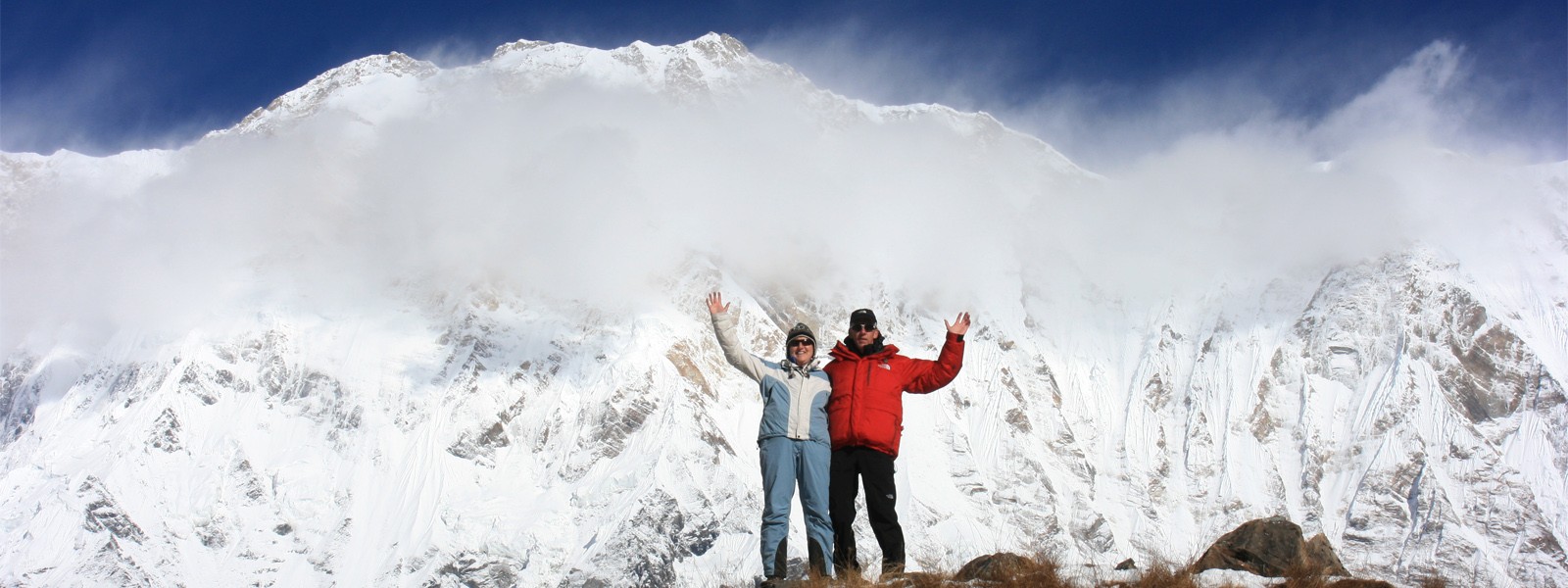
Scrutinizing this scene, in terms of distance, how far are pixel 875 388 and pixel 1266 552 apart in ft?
16.4

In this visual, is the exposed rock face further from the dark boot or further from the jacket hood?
the dark boot

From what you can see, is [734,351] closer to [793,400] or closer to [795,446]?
[793,400]

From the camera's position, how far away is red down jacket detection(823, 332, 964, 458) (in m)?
10.9

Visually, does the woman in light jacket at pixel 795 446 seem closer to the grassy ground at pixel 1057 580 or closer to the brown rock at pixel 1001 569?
the grassy ground at pixel 1057 580

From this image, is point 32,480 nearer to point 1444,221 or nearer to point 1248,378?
point 1248,378

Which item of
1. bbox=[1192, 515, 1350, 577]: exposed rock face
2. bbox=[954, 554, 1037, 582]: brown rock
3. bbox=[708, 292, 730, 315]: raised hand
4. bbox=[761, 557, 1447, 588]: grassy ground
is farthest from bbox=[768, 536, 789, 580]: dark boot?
bbox=[1192, 515, 1350, 577]: exposed rock face

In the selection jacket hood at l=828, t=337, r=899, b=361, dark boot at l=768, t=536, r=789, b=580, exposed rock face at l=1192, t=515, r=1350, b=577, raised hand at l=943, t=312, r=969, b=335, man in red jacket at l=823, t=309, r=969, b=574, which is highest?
raised hand at l=943, t=312, r=969, b=335

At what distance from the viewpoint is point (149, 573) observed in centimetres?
17412

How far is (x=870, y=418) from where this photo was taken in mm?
10953

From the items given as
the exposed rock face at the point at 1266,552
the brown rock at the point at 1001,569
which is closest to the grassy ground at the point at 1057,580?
the brown rock at the point at 1001,569

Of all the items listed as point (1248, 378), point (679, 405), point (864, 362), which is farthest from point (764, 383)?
point (1248, 378)

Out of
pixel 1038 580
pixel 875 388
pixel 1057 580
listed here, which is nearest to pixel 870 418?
pixel 875 388

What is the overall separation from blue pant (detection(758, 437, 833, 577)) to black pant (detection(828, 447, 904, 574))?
0.14 metres

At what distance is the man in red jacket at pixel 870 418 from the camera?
10852 mm
